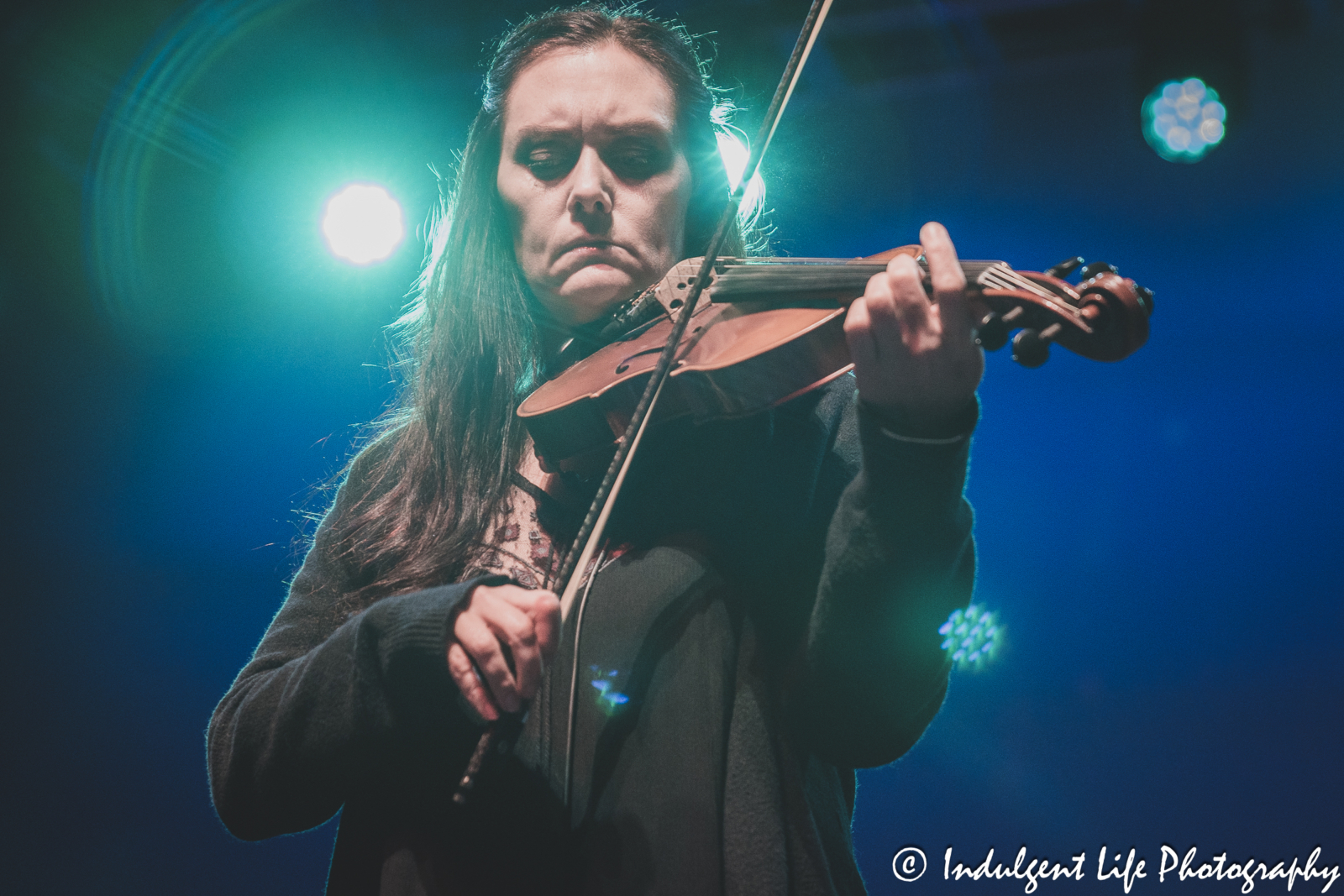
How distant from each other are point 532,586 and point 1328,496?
2.57 metres

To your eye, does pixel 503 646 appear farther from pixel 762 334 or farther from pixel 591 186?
pixel 591 186

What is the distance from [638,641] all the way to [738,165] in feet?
3.84

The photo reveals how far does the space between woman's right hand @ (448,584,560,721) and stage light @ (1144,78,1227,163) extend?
2.75 metres

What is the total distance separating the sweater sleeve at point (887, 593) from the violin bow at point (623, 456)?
249 mm

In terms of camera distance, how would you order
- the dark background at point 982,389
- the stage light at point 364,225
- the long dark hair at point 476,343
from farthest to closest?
the stage light at point 364,225
the dark background at point 982,389
the long dark hair at point 476,343

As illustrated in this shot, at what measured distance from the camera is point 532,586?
1.12m

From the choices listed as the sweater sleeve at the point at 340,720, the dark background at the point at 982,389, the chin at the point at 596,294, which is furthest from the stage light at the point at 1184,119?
the sweater sleeve at the point at 340,720

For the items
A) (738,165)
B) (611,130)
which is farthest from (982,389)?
(611,130)

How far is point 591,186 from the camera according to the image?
133 cm

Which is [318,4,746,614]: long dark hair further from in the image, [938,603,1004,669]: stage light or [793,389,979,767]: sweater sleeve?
[938,603,1004,669]: stage light

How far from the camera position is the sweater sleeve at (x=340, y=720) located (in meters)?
0.87

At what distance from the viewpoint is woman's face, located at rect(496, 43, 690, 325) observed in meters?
1.35

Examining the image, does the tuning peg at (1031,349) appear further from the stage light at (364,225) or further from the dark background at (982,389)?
the stage light at (364,225)

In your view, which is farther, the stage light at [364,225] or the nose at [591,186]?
the stage light at [364,225]
